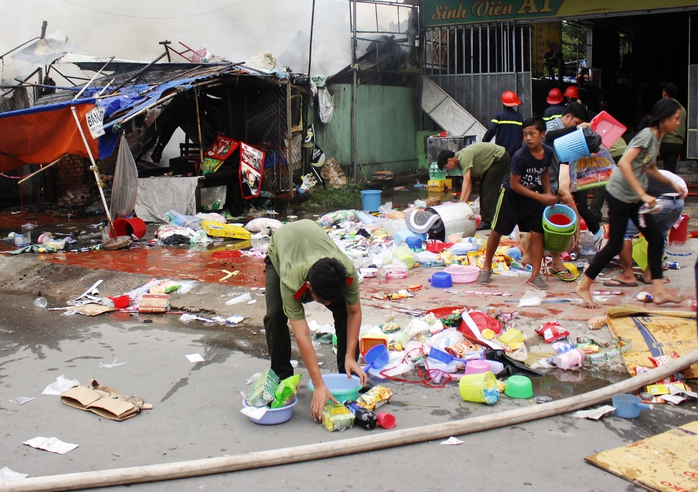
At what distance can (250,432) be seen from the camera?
3875 mm

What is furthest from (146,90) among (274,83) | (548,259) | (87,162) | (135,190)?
(548,259)

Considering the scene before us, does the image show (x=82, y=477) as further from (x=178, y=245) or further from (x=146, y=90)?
(x=146, y=90)

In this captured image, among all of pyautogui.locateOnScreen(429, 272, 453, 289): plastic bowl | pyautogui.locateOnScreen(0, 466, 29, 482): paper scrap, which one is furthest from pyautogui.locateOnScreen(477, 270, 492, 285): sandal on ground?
pyautogui.locateOnScreen(0, 466, 29, 482): paper scrap

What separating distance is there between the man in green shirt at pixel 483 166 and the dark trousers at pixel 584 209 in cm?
111

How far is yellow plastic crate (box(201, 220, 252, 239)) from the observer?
10203 millimetres

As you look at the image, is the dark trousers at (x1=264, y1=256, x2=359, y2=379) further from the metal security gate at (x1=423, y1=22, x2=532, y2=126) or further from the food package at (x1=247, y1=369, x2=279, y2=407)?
the metal security gate at (x1=423, y1=22, x2=532, y2=126)

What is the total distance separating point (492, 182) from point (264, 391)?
509 centimetres

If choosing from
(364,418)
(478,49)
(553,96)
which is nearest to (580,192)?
(553,96)

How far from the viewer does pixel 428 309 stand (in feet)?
19.6

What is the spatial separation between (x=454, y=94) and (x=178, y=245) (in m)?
8.86

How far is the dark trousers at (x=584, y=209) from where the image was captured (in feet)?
24.0

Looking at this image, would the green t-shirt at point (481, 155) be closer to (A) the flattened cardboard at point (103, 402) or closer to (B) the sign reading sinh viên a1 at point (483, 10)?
(A) the flattened cardboard at point (103, 402)

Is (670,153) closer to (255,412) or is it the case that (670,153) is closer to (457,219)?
(457,219)

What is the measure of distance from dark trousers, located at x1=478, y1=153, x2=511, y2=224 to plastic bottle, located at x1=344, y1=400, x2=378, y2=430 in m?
4.86
